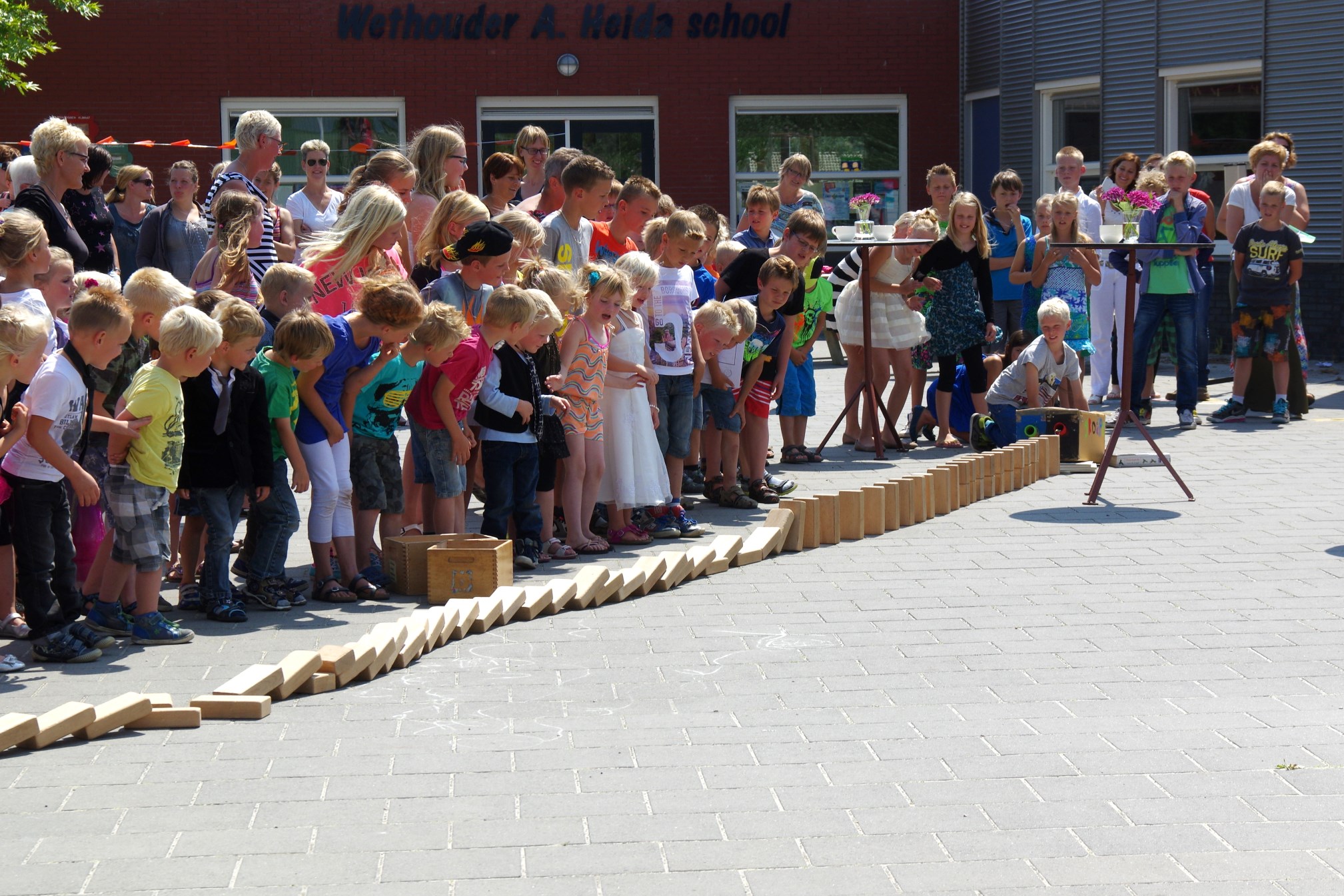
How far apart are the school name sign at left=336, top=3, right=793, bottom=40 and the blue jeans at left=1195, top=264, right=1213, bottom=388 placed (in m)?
9.84

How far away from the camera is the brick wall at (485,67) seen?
71.3ft

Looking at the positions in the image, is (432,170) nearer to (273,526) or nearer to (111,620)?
(273,526)

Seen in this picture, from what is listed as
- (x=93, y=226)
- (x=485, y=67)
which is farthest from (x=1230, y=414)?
(x=485, y=67)

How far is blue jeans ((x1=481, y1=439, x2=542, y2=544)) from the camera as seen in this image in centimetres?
767

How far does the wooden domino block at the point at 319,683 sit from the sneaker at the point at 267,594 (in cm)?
138

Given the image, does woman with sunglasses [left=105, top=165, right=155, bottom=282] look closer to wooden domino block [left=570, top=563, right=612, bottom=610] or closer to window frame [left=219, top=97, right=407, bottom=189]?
wooden domino block [left=570, top=563, right=612, bottom=610]

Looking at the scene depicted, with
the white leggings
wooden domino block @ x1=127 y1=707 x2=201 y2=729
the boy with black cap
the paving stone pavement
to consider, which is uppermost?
the boy with black cap

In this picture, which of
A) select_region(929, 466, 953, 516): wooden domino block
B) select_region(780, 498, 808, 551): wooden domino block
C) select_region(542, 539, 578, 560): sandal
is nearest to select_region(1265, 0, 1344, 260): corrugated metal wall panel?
select_region(929, 466, 953, 516): wooden domino block

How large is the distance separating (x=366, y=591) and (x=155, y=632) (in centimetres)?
109

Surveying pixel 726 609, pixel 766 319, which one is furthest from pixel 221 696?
pixel 766 319

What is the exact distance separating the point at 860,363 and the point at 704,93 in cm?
1169

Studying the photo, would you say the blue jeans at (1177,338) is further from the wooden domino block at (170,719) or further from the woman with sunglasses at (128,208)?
the wooden domino block at (170,719)

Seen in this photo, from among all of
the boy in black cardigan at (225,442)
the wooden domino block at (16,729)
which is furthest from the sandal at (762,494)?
the wooden domino block at (16,729)

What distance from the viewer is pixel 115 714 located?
5.11 m
